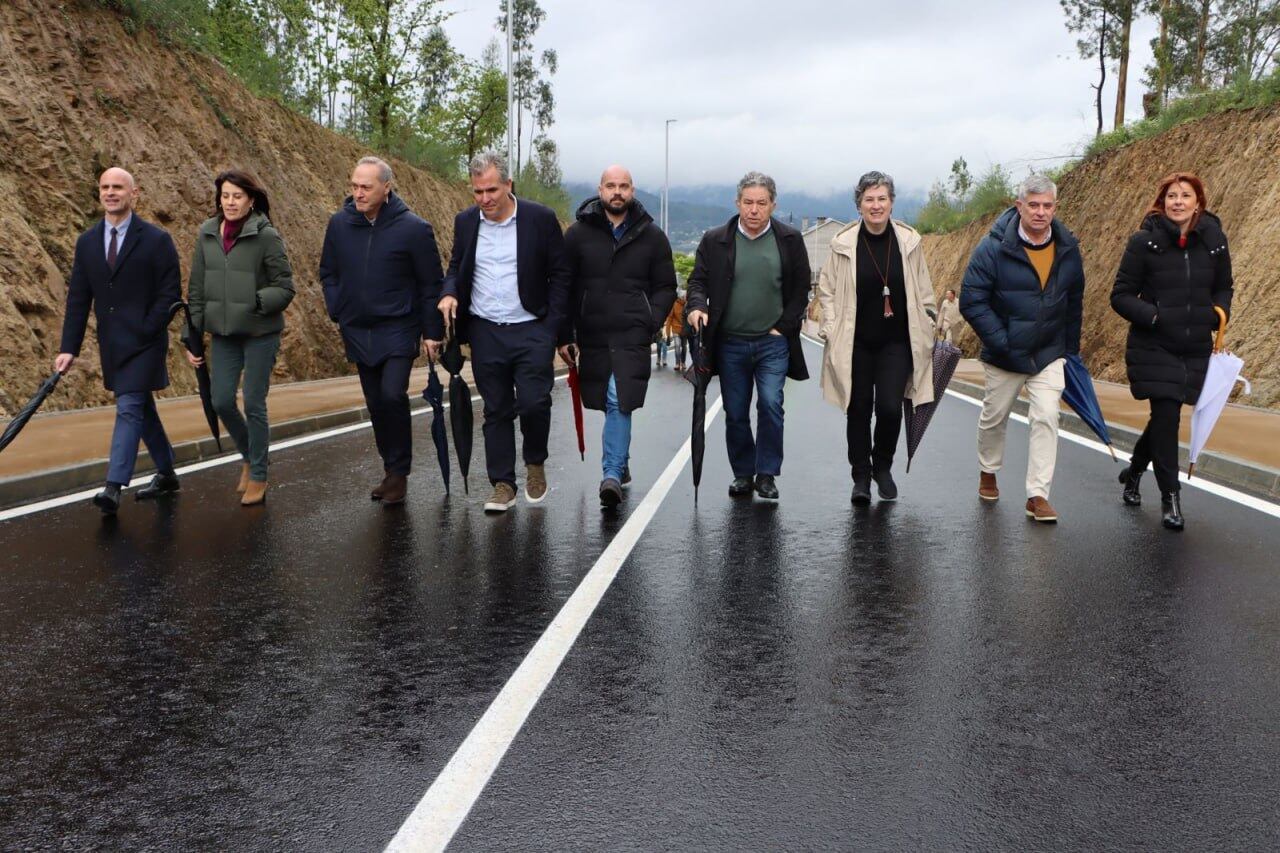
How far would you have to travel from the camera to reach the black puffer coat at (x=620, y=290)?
7.80m

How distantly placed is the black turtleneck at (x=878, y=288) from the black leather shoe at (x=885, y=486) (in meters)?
0.92

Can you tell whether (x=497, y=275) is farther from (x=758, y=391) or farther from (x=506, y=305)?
(x=758, y=391)

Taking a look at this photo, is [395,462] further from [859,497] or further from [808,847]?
[808,847]

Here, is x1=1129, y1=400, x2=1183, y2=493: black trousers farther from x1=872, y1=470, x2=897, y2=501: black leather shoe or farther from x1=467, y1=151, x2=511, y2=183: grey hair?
x1=467, y1=151, x2=511, y2=183: grey hair

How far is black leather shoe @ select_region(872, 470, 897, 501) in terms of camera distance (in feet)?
27.2

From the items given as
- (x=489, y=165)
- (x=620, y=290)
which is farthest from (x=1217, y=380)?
(x=489, y=165)

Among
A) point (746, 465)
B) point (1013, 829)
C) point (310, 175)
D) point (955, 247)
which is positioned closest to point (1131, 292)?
A: point (746, 465)

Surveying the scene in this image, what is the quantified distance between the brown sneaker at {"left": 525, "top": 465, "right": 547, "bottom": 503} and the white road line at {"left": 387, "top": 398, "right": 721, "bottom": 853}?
61.4 inches

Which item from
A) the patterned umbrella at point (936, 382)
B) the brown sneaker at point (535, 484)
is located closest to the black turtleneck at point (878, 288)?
the patterned umbrella at point (936, 382)

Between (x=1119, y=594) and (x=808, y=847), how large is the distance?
3.16 meters

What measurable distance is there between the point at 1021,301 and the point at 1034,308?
8 cm

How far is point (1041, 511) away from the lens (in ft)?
24.6

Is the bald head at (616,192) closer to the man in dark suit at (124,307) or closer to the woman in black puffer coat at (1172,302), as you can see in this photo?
the man in dark suit at (124,307)

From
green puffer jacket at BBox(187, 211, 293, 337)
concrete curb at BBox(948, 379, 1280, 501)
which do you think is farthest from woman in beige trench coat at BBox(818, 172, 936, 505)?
green puffer jacket at BBox(187, 211, 293, 337)
